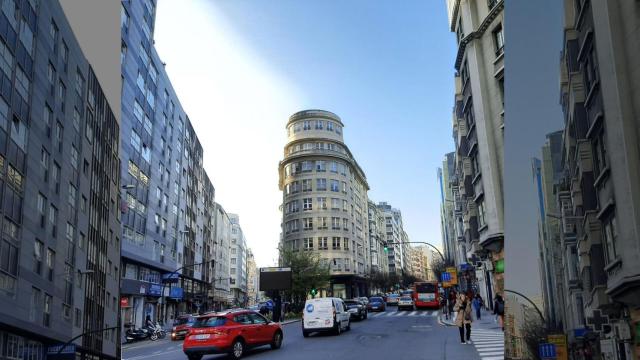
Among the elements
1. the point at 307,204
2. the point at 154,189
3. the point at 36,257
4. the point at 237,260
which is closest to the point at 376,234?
the point at 237,260

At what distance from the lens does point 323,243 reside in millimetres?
92312

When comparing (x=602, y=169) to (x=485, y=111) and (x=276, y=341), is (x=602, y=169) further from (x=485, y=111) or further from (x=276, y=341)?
(x=276, y=341)

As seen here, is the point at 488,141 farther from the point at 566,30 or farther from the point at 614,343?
the point at 614,343

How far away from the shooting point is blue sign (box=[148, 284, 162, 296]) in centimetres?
5608

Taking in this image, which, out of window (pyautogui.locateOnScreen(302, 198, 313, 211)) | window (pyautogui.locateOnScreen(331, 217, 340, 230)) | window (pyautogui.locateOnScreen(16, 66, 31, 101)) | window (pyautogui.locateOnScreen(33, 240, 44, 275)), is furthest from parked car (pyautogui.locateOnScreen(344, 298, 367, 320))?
window (pyautogui.locateOnScreen(302, 198, 313, 211))

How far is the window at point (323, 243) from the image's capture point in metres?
91.8

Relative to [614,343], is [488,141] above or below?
above

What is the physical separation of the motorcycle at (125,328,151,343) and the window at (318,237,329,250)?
55.1m

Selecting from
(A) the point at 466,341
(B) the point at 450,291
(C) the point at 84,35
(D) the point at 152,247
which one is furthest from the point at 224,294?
(C) the point at 84,35

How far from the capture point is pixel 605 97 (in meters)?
1.82

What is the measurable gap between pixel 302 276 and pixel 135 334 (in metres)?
26.3

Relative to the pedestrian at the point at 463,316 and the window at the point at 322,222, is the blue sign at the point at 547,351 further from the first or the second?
the window at the point at 322,222

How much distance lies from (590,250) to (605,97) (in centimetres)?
61

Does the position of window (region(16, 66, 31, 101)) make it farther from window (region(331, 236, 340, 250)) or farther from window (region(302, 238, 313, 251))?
window (region(331, 236, 340, 250))
